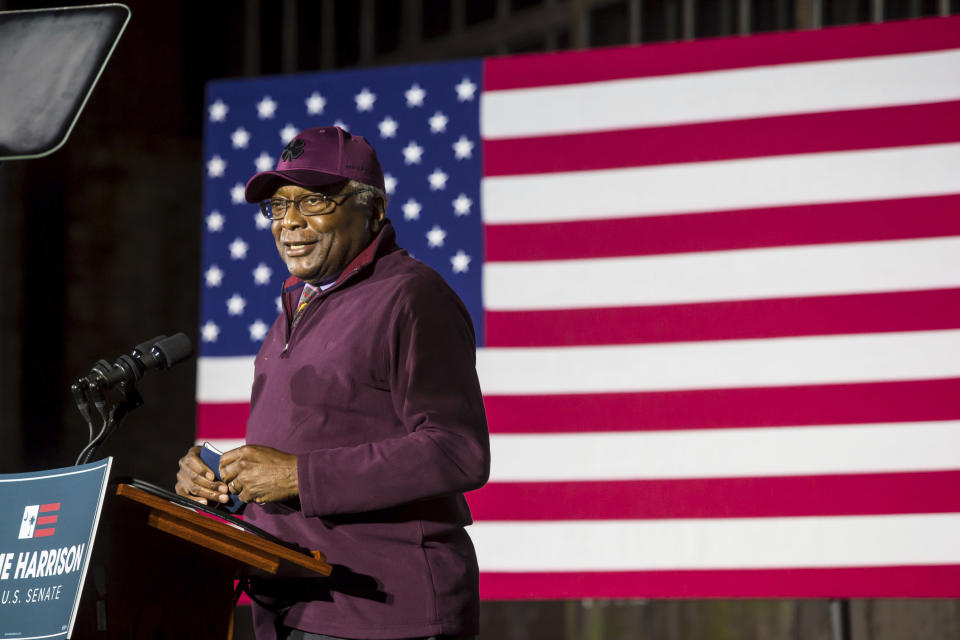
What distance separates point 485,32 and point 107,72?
1581 millimetres

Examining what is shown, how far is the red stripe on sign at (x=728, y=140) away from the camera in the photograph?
11.0ft

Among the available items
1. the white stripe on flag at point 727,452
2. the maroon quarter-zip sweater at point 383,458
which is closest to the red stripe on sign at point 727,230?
the white stripe on flag at point 727,452

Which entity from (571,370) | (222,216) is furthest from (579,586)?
(222,216)

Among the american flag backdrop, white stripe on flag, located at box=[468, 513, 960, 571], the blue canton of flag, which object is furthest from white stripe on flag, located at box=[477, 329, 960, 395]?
white stripe on flag, located at box=[468, 513, 960, 571]

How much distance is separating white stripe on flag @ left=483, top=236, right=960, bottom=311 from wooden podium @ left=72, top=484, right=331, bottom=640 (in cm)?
201

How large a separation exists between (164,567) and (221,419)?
2.23 m

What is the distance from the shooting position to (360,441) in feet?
5.65

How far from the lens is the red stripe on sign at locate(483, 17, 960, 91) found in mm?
3377

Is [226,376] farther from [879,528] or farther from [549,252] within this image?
[879,528]

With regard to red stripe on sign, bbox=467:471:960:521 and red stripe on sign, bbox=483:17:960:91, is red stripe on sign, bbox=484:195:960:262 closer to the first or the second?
red stripe on sign, bbox=483:17:960:91

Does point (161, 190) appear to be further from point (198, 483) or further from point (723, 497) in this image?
point (198, 483)

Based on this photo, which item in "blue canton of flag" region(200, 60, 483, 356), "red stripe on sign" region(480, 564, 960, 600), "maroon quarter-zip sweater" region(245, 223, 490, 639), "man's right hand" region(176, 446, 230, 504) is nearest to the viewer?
"maroon quarter-zip sweater" region(245, 223, 490, 639)

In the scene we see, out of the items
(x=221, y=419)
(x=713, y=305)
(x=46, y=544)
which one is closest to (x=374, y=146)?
(x=221, y=419)

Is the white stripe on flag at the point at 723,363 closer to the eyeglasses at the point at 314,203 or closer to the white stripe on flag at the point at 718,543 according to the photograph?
the white stripe on flag at the point at 718,543
